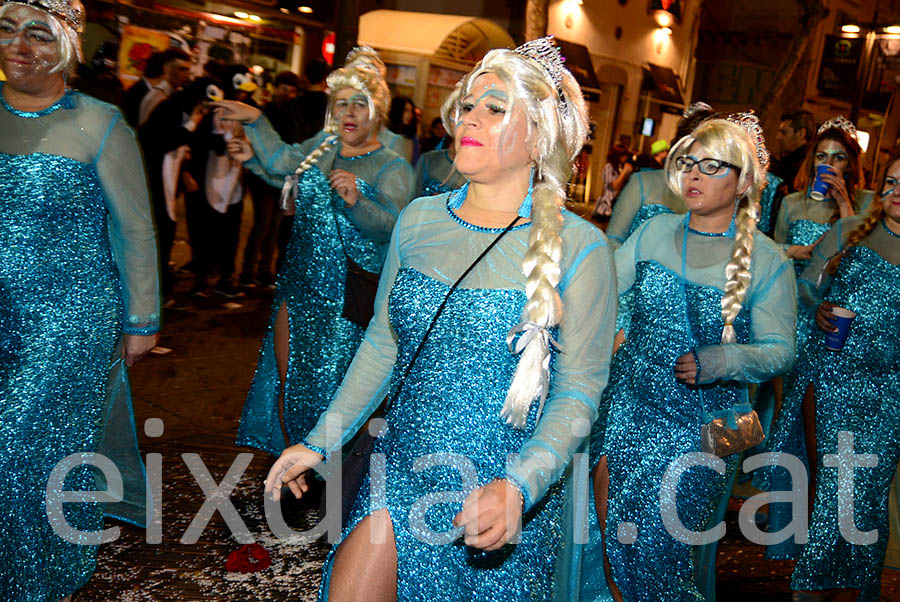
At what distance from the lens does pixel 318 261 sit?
5078 mm

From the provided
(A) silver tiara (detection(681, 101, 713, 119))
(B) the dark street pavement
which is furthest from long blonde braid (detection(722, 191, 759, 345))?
(A) silver tiara (detection(681, 101, 713, 119))

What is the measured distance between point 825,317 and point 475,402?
104 inches

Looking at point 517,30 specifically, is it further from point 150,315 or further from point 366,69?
point 150,315

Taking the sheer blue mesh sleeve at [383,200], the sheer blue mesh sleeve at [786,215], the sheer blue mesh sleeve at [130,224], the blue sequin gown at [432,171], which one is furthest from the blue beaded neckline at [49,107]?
the sheer blue mesh sleeve at [786,215]

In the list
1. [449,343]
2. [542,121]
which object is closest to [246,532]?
[449,343]

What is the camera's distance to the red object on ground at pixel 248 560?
4113 millimetres

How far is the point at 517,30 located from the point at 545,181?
22366 mm

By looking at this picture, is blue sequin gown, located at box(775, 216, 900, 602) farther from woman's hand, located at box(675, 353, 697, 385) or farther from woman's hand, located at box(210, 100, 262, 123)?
woman's hand, located at box(210, 100, 262, 123)

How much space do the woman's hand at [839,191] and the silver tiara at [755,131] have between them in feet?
6.68

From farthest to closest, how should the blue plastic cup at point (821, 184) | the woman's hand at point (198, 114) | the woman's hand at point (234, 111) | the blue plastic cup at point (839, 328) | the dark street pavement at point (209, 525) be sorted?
1. the woman's hand at point (198, 114)
2. the blue plastic cup at point (821, 184)
3. the woman's hand at point (234, 111)
4. the blue plastic cup at point (839, 328)
5. the dark street pavement at point (209, 525)

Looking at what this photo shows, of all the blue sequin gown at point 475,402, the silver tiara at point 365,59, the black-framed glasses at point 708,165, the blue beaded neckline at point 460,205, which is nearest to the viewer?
the blue sequin gown at point 475,402

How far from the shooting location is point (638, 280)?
12.9ft

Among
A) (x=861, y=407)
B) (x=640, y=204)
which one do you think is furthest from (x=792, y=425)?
(x=640, y=204)

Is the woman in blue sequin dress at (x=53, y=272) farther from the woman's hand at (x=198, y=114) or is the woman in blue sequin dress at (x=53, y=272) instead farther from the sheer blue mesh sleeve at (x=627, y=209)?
the woman's hand at (x=198, y=114)
